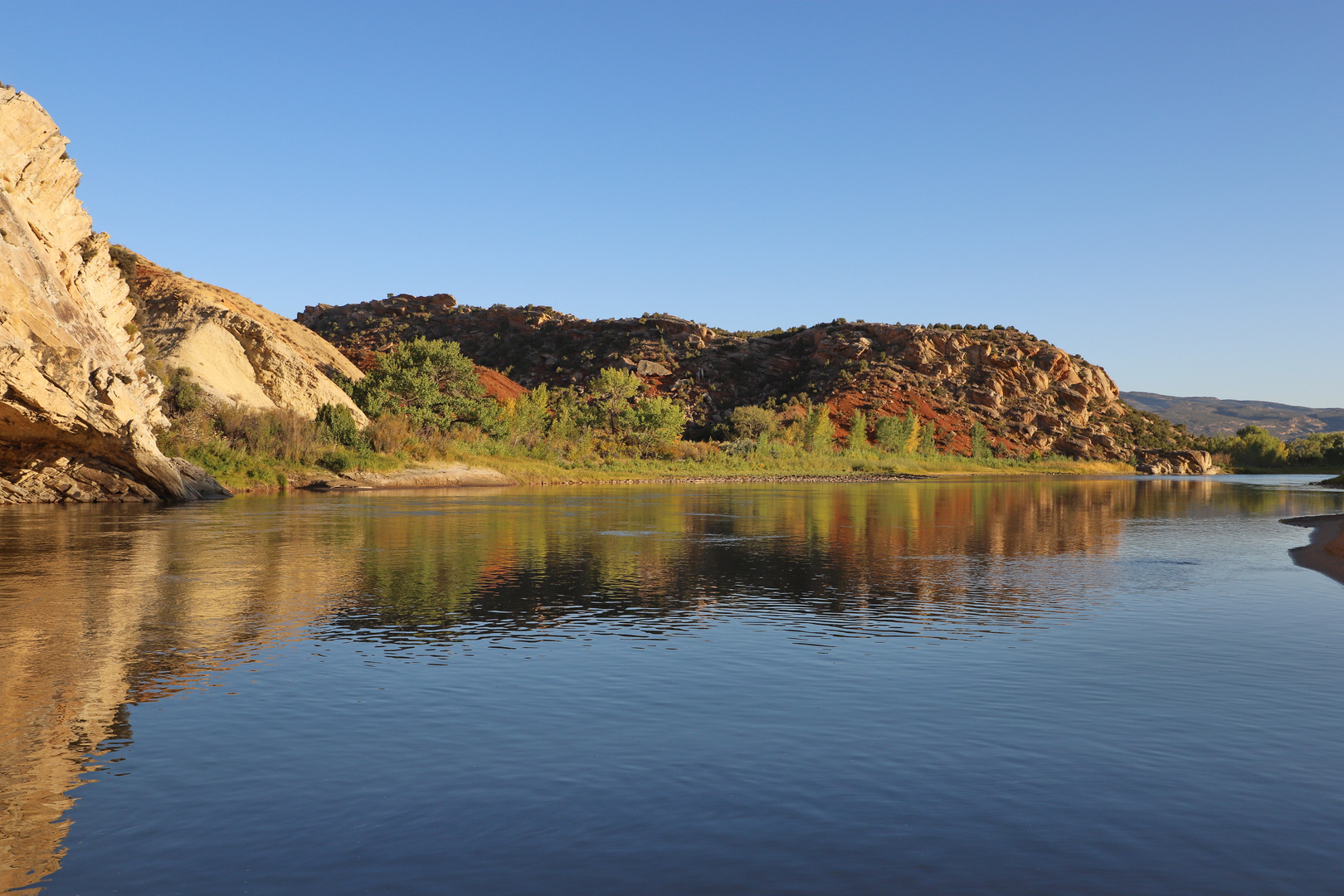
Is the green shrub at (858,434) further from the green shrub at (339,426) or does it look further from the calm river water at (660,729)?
the calm river water at (660,729)

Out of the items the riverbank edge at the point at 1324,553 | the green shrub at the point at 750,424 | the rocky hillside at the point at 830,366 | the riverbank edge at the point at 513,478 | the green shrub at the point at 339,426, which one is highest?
the rocky hillside at the point at 830,366

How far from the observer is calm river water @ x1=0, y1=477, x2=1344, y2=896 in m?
5.97

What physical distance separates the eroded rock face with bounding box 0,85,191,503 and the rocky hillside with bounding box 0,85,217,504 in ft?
0.13

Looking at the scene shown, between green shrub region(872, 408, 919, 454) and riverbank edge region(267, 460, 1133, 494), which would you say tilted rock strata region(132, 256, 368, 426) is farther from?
green shrub region(872, 408, 919, 454)

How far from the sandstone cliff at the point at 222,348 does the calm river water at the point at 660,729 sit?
36820mm

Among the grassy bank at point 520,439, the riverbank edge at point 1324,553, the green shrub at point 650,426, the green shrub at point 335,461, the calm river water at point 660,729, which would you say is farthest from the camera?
the green shrub at point 650,426

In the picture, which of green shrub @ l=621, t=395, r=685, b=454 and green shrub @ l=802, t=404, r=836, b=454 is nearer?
green shrub @ l=621, t=395, r=685, b=454

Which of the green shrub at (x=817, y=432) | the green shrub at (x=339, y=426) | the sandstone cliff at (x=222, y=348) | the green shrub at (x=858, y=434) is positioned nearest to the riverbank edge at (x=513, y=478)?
the green shrub at (x=339, y=426)

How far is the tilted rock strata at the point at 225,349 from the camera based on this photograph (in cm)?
5466

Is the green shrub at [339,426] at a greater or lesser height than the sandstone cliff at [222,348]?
lesser

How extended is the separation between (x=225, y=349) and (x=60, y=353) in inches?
1163

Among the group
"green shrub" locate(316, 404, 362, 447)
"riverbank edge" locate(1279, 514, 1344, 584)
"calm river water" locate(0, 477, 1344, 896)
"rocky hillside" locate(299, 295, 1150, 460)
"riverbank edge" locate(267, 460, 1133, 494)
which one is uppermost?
"rocky hillside" locate(299, 295, 1150, 460)

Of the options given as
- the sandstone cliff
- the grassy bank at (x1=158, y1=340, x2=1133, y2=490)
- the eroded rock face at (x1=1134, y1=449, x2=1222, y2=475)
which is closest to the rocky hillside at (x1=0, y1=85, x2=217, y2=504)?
the grassy bank at (x1=158, y1=340, x2=1133, y2=490)

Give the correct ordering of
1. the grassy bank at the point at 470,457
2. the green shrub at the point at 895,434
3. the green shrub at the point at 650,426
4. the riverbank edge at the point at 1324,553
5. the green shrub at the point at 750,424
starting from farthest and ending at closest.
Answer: the green shrub at the point at 895,434
the green shrub at the point at 750,424
the green shrub at the point at 650,426
the grassy bank at the point at 470,457
the riverbank edge at the point at 1324,553
